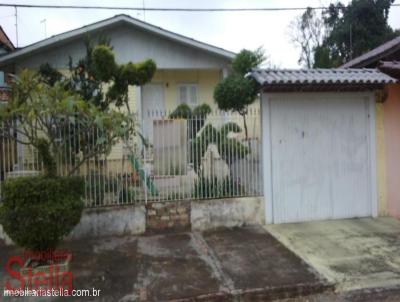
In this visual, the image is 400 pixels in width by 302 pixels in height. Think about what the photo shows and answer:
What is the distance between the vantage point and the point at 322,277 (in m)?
4.63

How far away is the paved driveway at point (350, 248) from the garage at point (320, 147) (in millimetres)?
360

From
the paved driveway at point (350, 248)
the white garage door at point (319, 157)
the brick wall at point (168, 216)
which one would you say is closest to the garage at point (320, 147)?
the white garage door at point (319, 157)

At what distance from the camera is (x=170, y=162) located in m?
6.70

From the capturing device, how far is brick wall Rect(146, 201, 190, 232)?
654 centimetres

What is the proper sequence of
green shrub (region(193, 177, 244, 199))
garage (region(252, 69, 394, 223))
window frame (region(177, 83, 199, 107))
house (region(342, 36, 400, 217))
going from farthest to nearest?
window frame (region(177, 83, 199, 107)), house (region(342, 36, 400, 217)), garage (region(252, 69, 394, 223)), green shrub (region(193, 177, 244, 199))

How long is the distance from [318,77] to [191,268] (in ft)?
13.3

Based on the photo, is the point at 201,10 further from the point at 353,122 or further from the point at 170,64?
the point at 353,122

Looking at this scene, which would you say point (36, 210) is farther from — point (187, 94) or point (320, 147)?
point (187, 94)

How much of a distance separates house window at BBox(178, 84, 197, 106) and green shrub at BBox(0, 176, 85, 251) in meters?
8.37

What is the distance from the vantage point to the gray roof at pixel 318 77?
6.36 metres

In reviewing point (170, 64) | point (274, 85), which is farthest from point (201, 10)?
point (274, 85)

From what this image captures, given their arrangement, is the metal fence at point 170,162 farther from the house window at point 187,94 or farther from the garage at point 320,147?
the house window at point 187,94

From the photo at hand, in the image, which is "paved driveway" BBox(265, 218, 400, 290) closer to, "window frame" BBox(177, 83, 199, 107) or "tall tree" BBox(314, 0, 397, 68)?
"window frame" BBox(177, 83, 199, 107)

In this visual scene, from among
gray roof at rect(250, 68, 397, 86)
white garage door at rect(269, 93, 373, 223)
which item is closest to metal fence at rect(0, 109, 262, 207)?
white garage door at rect(269, 93, 373, 223)
